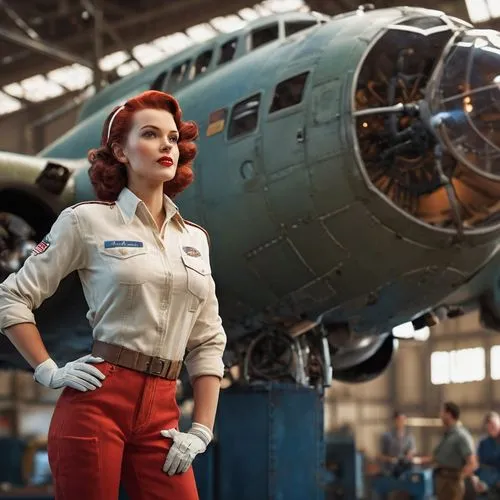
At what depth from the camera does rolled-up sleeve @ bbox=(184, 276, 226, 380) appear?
3.39 metres

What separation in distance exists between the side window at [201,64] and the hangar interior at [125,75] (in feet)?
39.8

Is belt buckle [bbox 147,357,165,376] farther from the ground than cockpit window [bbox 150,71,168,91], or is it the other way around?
cockpit window [bbox 150,71,168,91]

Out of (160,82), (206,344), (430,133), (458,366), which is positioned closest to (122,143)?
(206,344)

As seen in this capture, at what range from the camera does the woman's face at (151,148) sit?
3.36m

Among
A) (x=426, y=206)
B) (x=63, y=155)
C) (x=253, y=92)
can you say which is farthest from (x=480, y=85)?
(x=63, y=155)

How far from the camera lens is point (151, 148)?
335 cm

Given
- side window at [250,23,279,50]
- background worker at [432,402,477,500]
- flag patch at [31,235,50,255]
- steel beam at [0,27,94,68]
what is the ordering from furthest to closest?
steel beam at [0,27,94,68], background worker at [432,402,477,500], side window at [250,23,279,50], flag patch at [31,235,50,255]

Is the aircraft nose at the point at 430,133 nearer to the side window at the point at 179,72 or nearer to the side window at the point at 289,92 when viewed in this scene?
the side window at the point at 289,92

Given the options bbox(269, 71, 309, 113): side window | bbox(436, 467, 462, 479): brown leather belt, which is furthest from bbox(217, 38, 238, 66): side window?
bbox(436, 467, 462, 479): brown leather belt

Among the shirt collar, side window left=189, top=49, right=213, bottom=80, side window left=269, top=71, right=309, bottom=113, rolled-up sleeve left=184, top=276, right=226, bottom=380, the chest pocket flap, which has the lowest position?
rolled-up sleeve left=184, top=276, right=226, bottom=380

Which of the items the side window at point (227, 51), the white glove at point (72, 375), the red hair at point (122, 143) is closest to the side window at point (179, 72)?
the side window at point (227, 51)

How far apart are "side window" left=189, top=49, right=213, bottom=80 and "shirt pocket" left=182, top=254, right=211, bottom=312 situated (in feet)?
19.2

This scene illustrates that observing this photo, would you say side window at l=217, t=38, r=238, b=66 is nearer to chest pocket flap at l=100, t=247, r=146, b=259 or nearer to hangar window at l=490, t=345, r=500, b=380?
chest pocket flap at l=100, t=247, r=146, b=259

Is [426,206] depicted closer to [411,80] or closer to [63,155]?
[411,80]
